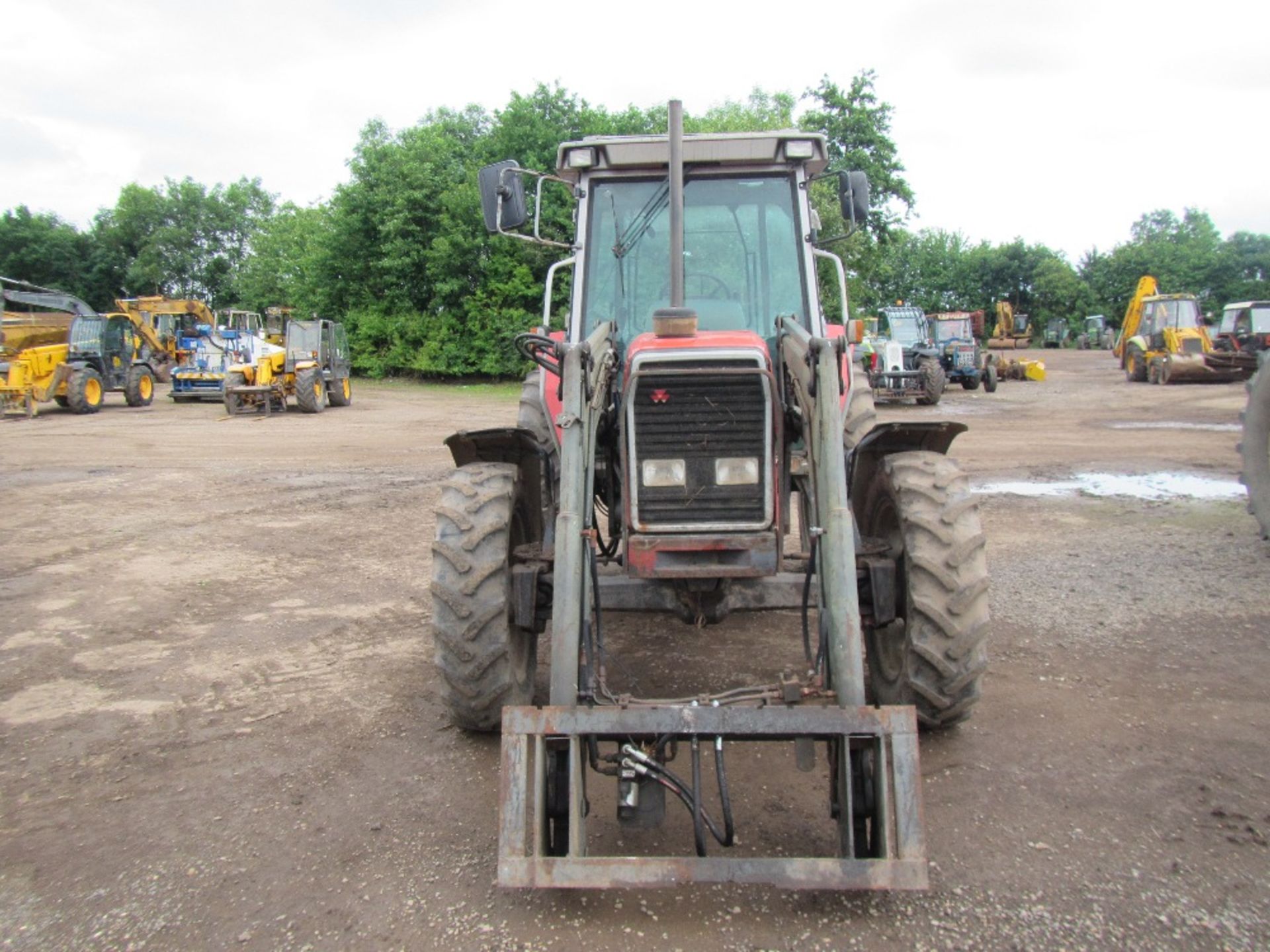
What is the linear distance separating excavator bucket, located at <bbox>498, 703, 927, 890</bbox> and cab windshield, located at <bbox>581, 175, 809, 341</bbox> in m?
2.47

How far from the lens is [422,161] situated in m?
31.1

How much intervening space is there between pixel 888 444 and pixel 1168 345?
84.6 ft

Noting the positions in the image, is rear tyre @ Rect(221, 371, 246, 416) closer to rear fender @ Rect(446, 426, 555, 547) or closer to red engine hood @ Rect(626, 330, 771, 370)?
rear fender @ Rect(446, 426, 555, 547)

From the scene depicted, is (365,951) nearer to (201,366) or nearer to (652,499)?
(652,499)

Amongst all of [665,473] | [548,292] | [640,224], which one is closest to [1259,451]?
[640,224]

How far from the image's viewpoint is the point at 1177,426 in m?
16.8

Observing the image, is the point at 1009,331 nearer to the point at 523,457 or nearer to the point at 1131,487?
the point at 1131,487

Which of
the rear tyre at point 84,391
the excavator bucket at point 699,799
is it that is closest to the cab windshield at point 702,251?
the excavator bucket at point 699,799

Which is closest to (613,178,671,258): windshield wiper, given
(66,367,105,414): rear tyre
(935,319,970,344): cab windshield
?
(66,367,105,414): rear tyre

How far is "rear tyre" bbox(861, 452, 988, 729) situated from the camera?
3.87m

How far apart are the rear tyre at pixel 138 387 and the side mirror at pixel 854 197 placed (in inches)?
953

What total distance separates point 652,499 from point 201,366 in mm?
25858

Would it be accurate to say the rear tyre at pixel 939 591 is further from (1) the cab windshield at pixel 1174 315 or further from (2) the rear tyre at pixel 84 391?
(1) the cab windshield at pixel 1174 315

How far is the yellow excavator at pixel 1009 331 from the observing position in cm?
4938
